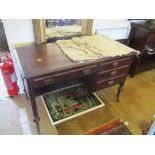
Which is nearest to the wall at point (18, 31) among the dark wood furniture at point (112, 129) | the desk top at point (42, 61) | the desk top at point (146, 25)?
the desk top at point (42, 61)

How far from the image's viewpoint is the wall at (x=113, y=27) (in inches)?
71.5

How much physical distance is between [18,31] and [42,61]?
506 mm

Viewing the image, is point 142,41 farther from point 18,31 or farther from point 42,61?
point 18,31

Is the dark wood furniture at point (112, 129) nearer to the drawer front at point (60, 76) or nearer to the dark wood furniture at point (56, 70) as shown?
the dark wood furniture at point (56, 70)

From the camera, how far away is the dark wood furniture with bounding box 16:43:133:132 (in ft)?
3.52

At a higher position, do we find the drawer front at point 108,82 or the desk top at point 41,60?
the desk top at point 41,60

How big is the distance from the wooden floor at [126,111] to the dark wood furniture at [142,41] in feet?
1.08

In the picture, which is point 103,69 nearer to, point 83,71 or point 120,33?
point 83,71

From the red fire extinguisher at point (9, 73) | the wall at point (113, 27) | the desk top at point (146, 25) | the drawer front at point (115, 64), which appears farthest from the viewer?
the desk top at point (146, 25)

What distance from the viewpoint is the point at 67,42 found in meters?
1.50

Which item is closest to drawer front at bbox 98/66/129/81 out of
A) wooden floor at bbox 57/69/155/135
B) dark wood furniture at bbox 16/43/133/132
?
dark wood furniture at bbox 16/43/133/132

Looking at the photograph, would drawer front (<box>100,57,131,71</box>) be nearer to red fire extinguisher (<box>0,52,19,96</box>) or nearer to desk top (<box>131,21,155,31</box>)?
desk top (<box>131,21,155,31</box>)
